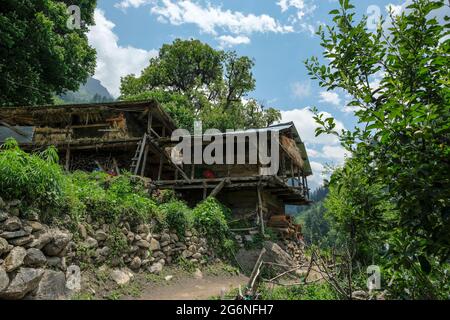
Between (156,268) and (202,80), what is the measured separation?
28.7m

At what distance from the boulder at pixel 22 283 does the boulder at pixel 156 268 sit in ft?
11.8

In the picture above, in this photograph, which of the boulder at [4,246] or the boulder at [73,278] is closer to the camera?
the boulder at [4,246]

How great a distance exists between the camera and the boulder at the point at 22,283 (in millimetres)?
4055

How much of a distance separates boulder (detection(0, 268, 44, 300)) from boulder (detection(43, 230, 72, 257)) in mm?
504

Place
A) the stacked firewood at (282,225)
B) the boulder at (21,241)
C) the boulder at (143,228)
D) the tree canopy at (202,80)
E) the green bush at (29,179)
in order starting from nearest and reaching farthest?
the boulder at (21,241), the green bush at (29,179), the boulder at (143,228), the stacked firewood at (282,225), the tree canopy at (202,80)

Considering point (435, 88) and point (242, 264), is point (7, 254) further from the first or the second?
point (242, 264)

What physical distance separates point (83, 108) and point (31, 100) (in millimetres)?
4733

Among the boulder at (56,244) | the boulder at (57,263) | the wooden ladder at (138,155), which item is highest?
the wooden ladder at (138,155)

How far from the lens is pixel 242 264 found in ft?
39.1

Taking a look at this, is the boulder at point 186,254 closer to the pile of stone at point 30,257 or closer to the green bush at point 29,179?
the pile of stone at point 30,257

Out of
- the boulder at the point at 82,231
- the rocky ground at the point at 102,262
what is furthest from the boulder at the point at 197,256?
the boulder at the point at 82,231

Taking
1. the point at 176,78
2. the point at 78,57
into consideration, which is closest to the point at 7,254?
the point at 78,57

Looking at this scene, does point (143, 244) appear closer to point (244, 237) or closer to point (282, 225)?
point (244, 237)

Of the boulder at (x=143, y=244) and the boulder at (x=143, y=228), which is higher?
the boulder at (x=143, y=228)
